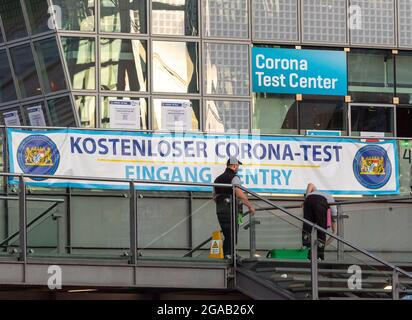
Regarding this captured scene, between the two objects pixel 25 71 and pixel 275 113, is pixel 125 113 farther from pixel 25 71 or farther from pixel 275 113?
pixel 275 113

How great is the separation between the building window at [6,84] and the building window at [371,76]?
6.37m

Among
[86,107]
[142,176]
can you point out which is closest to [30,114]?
[86,107]

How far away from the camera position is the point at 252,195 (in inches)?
731

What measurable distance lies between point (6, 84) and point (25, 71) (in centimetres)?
44

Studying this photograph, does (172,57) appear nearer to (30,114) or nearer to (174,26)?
(174,26)

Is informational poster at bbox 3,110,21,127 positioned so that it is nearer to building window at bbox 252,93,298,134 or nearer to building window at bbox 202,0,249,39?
building window at bbox 202,0,249,39

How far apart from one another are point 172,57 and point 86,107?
6.28 ft

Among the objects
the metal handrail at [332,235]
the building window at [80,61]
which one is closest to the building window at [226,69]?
the building window at [80,61]

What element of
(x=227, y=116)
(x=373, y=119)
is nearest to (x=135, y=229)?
(x=227, y=116)

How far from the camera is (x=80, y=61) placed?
74.1ft

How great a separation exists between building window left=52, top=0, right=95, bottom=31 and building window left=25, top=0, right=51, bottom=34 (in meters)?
0.24

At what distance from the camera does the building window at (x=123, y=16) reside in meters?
22.9

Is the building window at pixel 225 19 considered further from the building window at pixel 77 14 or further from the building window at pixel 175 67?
the building window at pixel 77 14

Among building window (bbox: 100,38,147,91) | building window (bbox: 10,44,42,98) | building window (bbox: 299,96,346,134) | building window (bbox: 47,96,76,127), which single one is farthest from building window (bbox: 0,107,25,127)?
building window (bbox: 299,96,346,134)
